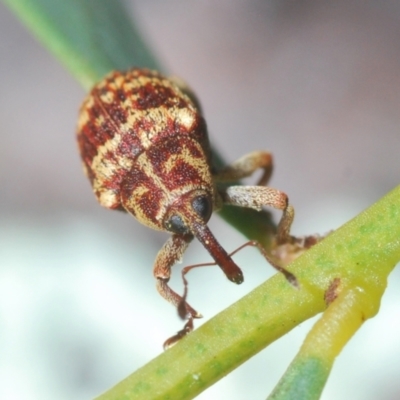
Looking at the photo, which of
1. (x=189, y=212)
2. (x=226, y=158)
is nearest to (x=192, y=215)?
(x=189, y=212)

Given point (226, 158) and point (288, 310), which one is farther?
point (226, 158)

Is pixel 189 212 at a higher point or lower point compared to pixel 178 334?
higher

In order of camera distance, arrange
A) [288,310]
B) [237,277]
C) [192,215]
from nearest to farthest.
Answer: [288,310], [237,277], [192,215]

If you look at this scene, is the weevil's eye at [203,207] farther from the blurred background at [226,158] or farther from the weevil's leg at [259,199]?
the blurred background at [226,158]

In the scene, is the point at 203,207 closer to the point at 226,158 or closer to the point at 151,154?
the point at 151,154

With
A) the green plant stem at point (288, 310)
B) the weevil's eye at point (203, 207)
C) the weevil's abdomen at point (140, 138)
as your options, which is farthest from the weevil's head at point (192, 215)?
the green plant stem at point (288, 310)

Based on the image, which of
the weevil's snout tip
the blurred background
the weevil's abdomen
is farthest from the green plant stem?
the blurred background

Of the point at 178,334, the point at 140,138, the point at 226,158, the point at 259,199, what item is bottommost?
the point at 178,334

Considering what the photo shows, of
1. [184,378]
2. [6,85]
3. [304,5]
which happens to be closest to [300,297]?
[184,378]
